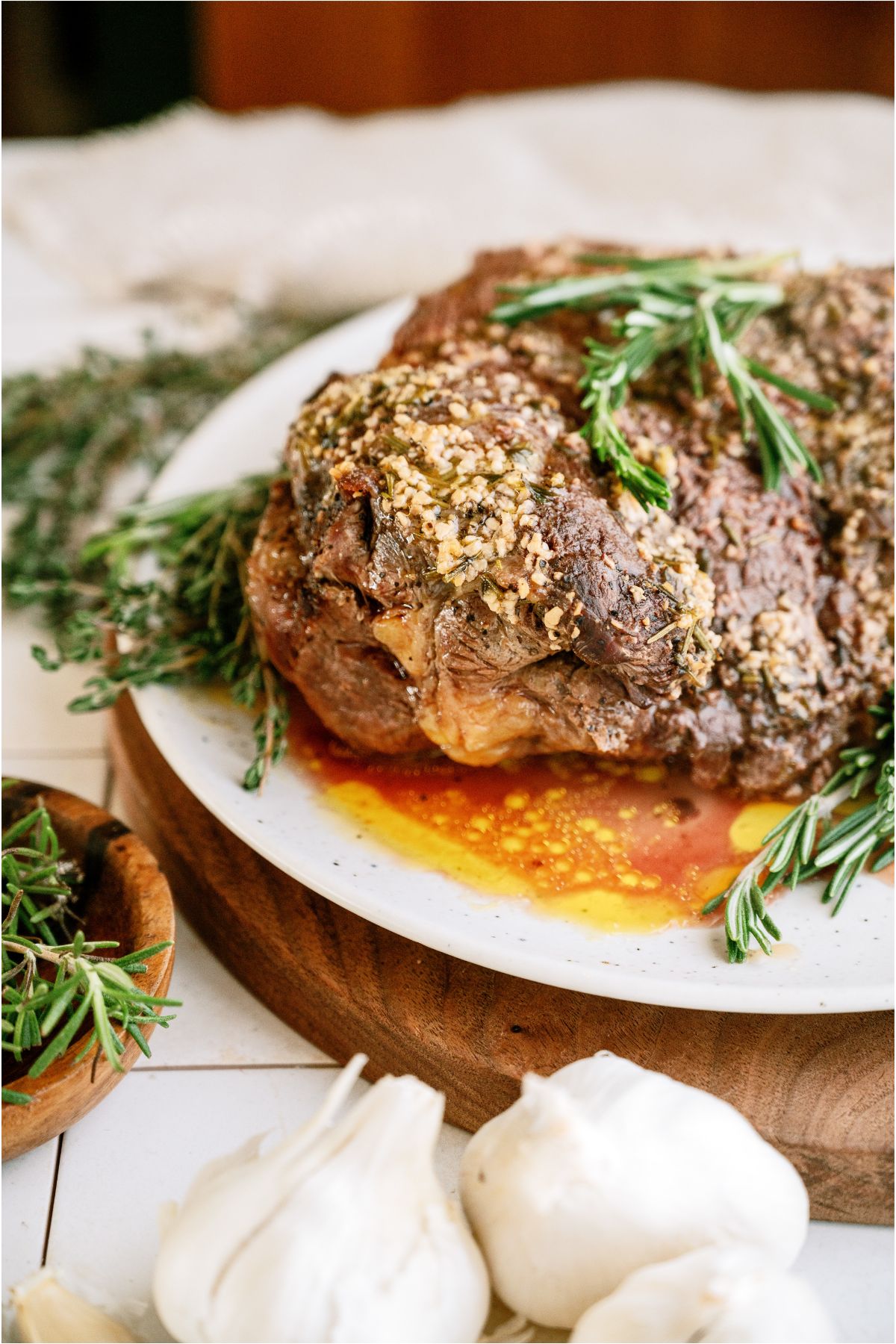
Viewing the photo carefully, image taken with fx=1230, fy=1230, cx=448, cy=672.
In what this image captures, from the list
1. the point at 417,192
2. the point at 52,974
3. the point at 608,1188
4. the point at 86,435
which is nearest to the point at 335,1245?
the point at 608,1188

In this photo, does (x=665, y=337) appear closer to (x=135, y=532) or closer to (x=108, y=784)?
(x=135, y=532)

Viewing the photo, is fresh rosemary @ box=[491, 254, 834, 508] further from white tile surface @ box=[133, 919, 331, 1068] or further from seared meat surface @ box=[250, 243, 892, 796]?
white tile surface @ box=[133, 919, 331, 1068]

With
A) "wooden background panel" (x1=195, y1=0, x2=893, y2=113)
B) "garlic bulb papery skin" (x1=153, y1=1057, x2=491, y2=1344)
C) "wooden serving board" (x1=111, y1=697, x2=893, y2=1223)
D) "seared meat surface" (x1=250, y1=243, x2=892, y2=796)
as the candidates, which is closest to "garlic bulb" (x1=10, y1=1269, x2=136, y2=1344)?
"garlic bulb papery skin" (x1=153, y1=1057, x2=491, y2=1344)

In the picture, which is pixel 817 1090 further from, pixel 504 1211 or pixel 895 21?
pixel 895 21

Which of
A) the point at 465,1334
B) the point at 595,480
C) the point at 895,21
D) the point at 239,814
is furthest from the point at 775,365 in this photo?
the point at 895,21

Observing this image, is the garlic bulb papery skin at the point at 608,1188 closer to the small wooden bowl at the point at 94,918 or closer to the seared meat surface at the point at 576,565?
the small wooden bowl at the point at 94,918
